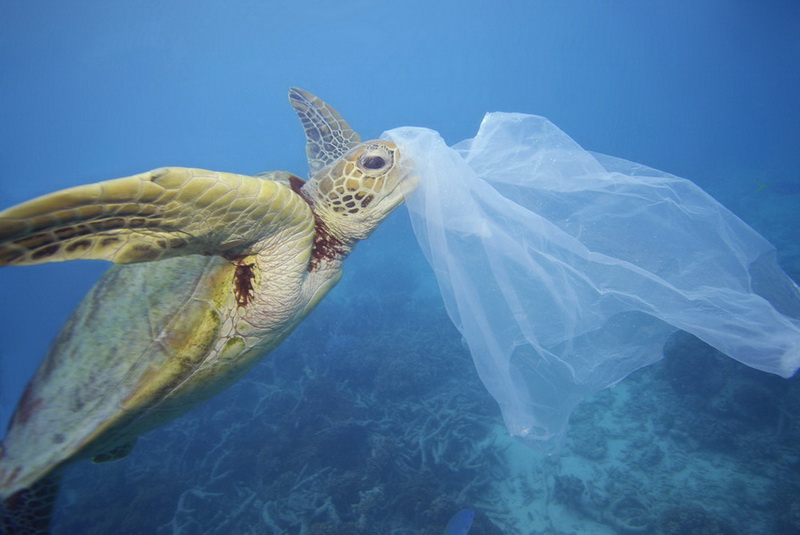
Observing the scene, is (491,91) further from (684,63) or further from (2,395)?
(2,395)

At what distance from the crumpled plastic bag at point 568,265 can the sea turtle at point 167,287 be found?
0.50 m

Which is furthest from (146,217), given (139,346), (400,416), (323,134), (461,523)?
(400,416)

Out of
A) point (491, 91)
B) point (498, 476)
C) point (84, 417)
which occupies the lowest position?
point (498, 476)

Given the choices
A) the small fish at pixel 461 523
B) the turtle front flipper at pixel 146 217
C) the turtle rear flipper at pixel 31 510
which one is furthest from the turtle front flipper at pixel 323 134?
the small fish at pixel 461 523

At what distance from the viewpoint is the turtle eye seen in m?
1.95

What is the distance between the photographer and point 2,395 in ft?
43.1

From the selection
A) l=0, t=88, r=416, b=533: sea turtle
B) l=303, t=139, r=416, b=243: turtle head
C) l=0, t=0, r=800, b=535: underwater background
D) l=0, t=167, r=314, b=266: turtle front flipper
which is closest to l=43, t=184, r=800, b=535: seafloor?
l=0, t=0, r=800, b=535: underwater background

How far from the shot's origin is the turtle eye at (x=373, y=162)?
1954mm

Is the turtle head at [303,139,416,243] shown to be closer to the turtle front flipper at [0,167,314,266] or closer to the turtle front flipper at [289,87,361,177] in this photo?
the turtle front flipper at [0,167,314,266]

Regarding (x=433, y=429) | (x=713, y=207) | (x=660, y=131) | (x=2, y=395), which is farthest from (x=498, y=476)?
(x=660, y=131)

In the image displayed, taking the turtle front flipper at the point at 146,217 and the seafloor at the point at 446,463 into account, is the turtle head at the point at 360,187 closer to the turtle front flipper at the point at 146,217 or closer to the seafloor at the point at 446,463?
the turtle front flipper at the point at 146,217

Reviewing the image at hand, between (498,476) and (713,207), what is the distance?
4581 mm

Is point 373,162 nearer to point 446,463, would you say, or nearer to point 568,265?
point 568,265

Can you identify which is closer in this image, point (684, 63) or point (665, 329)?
point (665, 329)
